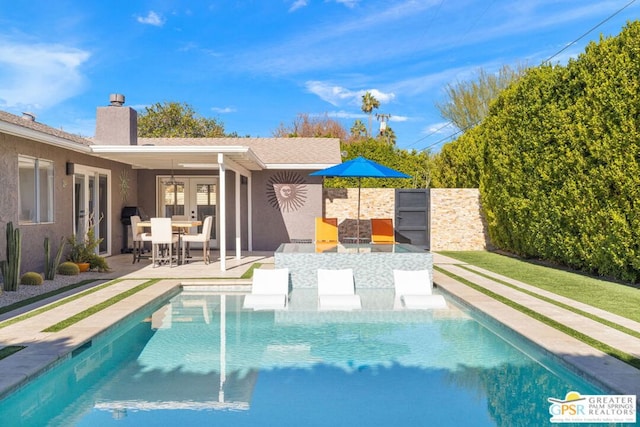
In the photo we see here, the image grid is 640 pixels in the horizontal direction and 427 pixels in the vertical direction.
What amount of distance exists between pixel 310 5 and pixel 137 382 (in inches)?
957

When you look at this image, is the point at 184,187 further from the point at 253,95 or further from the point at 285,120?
the point at 285,120

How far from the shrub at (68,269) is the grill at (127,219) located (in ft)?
15.2

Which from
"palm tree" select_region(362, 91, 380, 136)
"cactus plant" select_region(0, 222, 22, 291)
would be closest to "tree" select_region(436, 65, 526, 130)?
"cactus plant" select_region(0, 222, 22, 291)

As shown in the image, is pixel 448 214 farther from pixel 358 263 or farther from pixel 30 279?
pixel 30 279

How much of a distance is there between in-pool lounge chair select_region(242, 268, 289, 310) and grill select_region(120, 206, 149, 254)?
317 inches

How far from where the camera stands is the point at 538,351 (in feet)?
20.0

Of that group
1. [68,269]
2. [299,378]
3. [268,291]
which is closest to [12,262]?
[68,269]

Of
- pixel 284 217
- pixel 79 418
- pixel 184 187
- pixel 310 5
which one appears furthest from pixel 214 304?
pixel 310 5

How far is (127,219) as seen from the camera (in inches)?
651

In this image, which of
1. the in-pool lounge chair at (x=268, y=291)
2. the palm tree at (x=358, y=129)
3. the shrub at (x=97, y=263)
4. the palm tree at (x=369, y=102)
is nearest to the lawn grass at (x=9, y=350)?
the in-pool lounge chair at (x=268, y=291)

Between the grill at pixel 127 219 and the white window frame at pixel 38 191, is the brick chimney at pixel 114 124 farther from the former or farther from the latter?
the white window frame at pixel 38 191

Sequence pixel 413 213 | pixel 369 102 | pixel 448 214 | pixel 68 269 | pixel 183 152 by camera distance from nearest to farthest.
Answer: pixel 68 269 → pixel 183 152 → pixel 448 214 → pixel 413 213 → pixel 369 102

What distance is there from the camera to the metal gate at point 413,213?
19.3 metres

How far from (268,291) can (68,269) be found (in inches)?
199
